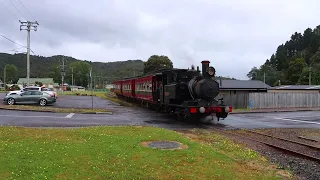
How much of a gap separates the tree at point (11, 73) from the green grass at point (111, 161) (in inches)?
5199

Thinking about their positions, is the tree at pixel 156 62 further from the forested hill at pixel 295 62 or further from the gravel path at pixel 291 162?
the gravel path at pixel 291 162

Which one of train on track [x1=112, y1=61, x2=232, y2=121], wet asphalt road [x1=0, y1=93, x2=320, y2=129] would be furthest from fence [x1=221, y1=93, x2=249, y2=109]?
train on track [x1=112, y1=61, x2=232, y2=121]

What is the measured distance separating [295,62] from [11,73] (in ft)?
360

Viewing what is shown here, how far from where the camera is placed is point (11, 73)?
137 meters

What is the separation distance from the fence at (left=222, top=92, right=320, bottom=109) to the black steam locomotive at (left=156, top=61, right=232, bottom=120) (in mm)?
14957

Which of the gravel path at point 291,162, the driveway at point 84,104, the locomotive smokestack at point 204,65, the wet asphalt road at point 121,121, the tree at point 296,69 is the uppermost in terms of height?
the tree at point 296,69

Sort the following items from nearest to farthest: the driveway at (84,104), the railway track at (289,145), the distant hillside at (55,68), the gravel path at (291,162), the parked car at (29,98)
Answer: the gravel path at (291,162), the railway track at (289,145), the parked car at (29,98), the driveway at (84,104), the distant hillside at (55,68)

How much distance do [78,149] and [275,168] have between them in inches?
200

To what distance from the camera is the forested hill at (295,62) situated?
88.4 meters

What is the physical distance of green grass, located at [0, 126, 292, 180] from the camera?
6.43 m

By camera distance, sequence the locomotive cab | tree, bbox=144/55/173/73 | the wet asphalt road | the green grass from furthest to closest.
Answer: tree, bbox=144/55/173/73 < the locomotive cab < the wet asphalt road < the green grass

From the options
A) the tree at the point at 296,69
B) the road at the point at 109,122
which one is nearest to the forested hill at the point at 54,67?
the tree at the point at 296,69

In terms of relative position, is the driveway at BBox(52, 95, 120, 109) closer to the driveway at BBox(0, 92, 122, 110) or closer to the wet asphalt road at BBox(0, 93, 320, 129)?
the driveway at BBox(0, 92, 122, 110)

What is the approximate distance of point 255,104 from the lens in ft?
115
